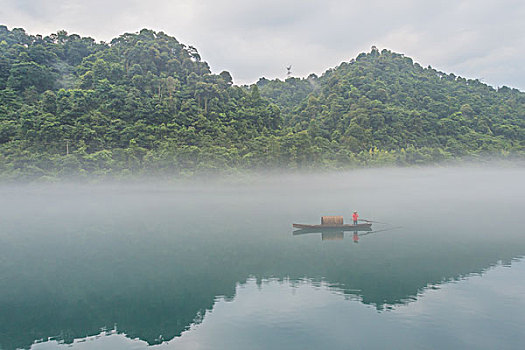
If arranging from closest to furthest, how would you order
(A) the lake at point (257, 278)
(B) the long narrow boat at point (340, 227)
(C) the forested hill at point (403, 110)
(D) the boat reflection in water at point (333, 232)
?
(A) the lake at point (257, 278), (B) the long narrow boat at point (340, 227), (D) the boat reflection in water at point (333, 232), (C) the forested hill at point (403, 110)

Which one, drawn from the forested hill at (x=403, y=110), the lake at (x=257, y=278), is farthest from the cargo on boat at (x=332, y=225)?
the forested hill at (x=403, y=110)

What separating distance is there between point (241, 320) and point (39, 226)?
2843 cm

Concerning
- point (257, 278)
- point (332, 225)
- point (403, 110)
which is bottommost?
point (257, 278)

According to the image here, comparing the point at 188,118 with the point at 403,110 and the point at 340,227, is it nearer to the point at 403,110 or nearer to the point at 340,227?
the point at 340,227

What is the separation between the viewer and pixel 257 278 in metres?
20.2

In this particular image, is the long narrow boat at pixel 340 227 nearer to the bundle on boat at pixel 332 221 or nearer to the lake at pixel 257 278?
the bundle on boat at pixel 332 221

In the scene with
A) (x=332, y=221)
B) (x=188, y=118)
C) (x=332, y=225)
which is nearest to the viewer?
(x=332, y=225)

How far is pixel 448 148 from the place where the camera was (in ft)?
269

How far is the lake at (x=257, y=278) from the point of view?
46.1ft

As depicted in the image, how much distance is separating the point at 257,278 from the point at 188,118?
47.7 meters

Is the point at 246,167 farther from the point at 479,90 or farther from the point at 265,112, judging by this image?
the point at 479,90

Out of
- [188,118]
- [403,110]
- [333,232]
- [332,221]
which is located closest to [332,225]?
[332,221]

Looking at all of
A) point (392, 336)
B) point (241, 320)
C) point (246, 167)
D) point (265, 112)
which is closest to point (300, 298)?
point (241, 320)

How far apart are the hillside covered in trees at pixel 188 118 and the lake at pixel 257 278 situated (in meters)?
14.5
